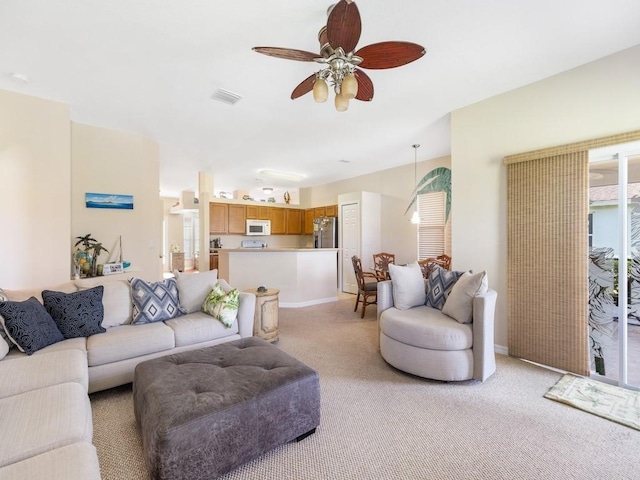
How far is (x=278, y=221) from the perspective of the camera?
26.5ft

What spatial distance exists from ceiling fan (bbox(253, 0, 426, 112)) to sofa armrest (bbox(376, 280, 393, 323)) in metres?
1.88

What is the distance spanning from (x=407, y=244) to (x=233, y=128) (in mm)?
3922

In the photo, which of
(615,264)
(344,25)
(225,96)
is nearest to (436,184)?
(615,264)

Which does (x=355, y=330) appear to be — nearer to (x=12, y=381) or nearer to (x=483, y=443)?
(x=483, y=443)

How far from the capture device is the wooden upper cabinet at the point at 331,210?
7121 mm

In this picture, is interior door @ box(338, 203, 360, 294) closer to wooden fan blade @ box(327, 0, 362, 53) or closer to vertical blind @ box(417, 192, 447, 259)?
vertical blind @ box(417, 192, 447, 259)

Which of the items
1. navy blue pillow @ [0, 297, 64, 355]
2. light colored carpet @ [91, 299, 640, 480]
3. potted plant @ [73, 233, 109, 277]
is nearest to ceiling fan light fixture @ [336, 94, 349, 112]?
light colored carpet @ [91, 299, 640, 480]

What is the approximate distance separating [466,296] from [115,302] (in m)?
3.23

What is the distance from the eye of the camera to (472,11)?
6.28 ft

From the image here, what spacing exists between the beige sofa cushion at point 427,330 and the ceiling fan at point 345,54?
6.31ft

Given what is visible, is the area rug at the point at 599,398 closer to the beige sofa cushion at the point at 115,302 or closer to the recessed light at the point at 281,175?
the beige sofa cushion at the point at 115,302

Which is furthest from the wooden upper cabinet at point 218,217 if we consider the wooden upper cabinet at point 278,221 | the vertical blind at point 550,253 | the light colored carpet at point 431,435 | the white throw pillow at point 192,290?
the vertical blind at point 550,253

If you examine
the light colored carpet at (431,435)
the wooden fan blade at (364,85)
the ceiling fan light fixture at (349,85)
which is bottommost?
the light colored carpet at (431,435)

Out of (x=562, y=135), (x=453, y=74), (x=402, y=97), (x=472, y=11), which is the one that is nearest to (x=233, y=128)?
(x=402, y=97)
